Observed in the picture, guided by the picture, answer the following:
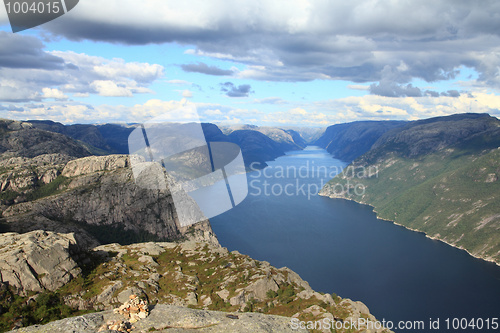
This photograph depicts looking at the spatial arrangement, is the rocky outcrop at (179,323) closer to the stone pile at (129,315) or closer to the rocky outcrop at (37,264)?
the stone pile at (129,315)

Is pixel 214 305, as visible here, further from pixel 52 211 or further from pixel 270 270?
pixel 52 211

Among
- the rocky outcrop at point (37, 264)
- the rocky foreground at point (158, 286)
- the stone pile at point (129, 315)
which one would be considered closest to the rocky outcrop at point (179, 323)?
the rocky foreground at point (158, 286)

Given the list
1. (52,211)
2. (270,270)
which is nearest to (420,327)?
(270,270)

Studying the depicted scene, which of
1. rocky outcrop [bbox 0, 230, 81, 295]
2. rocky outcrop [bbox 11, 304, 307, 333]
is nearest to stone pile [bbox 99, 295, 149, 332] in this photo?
rocky outcrop [bbox 11, 304, 307, 333]

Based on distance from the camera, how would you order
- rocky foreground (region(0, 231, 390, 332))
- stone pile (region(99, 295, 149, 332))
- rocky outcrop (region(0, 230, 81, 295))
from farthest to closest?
rocky outcrop (region(0, 230, 81, 295)) < rocky foreground (region(0, 231, 390, 332)) < stone pile (region(99, 295, 149, 332))

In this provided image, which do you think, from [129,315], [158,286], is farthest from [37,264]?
[129,315]

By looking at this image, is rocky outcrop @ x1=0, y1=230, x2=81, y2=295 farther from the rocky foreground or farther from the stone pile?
the stone pile
